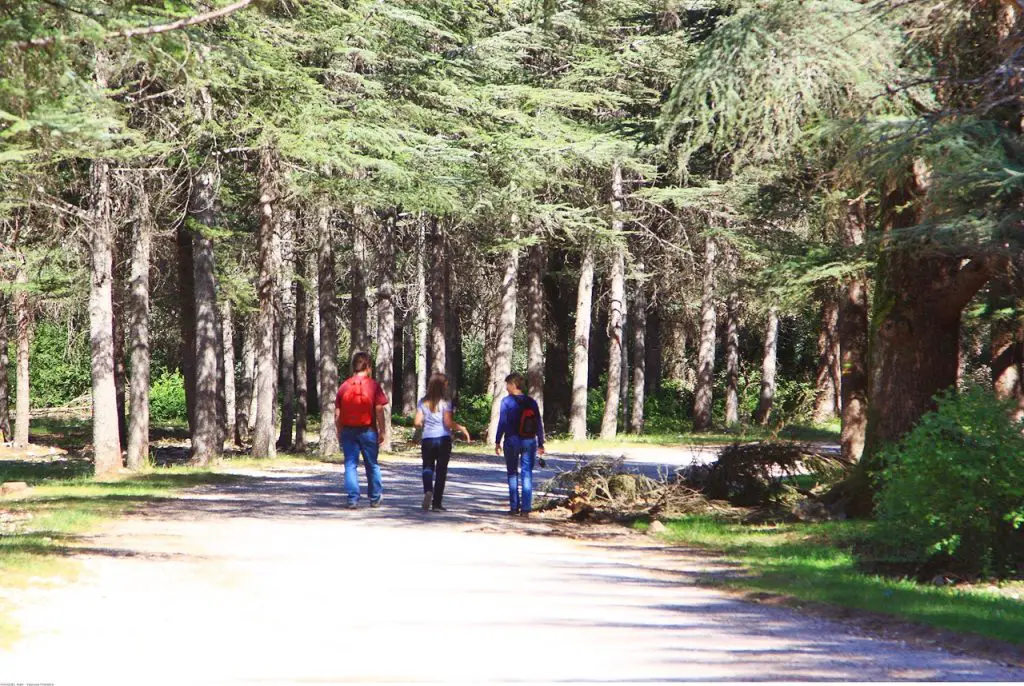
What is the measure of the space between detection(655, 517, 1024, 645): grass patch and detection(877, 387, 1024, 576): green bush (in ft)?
1.71

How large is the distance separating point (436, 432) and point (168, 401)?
4676cm

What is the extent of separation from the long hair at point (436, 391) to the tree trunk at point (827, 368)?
23166mm

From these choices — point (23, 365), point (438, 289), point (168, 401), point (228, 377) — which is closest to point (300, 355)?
point (438, 289)

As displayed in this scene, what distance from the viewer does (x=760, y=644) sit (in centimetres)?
773

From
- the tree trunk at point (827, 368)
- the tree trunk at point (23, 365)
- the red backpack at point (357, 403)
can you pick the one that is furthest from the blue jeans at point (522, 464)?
the tree trunk at point (827, 368)

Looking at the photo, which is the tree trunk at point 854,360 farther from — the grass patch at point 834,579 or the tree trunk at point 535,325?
the tree trunk at point 535,325

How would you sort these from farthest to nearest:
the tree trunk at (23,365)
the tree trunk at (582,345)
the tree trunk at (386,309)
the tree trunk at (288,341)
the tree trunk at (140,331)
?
the tree trunk at (582,345), the tree trunk at (288,341), the tree trunk at (23,365), the tree trunk at (386,309), the tree trunk at (140,331)

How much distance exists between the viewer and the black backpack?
16.2 metres

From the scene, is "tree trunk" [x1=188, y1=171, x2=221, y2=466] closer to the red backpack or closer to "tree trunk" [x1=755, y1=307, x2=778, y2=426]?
the red backpack

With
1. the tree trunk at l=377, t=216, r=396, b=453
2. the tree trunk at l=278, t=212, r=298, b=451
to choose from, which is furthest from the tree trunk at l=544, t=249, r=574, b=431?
the tree trunk at l=377, t=216, r=396, b=453

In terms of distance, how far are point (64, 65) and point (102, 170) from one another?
12.9 m

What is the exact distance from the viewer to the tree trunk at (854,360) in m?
21.8

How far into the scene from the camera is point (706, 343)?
40500 mm

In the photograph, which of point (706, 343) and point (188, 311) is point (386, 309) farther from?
point (706, 343)
